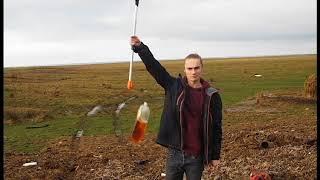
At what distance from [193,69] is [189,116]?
1.79 feet

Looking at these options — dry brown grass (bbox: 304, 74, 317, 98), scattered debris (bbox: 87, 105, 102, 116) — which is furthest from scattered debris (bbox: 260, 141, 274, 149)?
dry brown grass (bbox: 304, 74, 317, 98)

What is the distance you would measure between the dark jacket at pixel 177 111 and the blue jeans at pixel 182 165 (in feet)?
0.30

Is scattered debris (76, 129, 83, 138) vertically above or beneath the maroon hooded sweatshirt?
beneath

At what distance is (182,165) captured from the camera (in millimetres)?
5598

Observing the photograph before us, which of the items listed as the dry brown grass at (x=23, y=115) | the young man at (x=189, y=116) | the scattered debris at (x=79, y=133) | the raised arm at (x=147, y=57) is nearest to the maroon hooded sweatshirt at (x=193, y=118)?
the young man at (x=189, y=116)

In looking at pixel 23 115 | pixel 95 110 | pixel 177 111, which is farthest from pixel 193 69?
pixel 95 110

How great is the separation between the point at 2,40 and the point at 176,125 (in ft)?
14.4

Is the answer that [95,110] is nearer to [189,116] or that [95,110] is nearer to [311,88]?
[311,88]

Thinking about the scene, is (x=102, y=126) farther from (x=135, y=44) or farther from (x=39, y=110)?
(x=135, y=44)

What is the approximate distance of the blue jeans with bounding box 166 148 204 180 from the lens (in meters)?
5.56

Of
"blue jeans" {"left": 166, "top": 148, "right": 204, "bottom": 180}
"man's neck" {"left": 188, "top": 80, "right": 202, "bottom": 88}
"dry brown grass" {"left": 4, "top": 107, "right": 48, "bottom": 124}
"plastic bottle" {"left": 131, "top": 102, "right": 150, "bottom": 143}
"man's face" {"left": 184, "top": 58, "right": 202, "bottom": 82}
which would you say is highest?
"man's face" {"left": 184, "top": 58, "right": 202, "bottom": 82}

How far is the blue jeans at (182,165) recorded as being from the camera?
18.2 feet

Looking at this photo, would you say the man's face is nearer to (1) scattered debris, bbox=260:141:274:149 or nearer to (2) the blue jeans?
(2) the blue jeans

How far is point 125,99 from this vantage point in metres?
31.7
